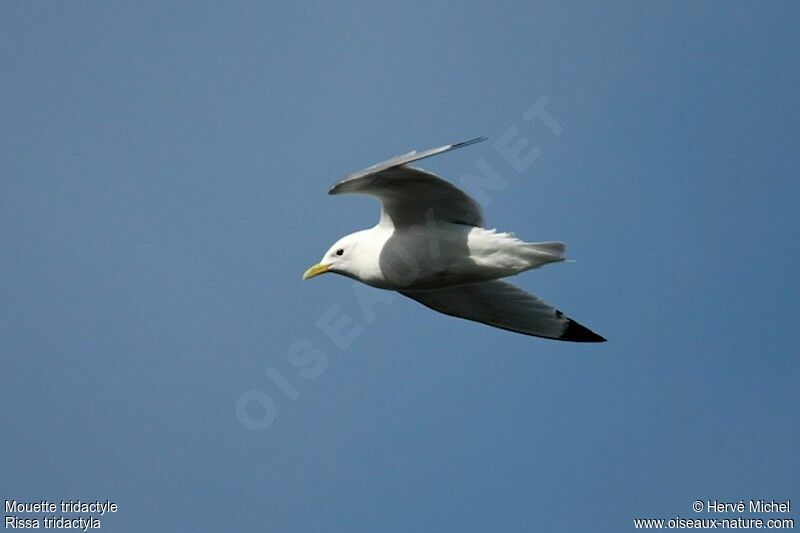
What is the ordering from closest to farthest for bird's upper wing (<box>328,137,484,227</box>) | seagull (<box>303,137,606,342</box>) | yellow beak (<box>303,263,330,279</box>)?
bird's upper wing (<box>328,137,484,227</box>), seagull (<box>303,137,606,342</box>), yellow beak (<box>303,263,330,279</box>)

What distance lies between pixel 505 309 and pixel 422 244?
2010 mm

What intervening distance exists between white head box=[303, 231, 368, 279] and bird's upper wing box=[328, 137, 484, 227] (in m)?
0.47

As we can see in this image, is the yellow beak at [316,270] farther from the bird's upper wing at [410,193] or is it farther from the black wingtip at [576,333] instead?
the black wingtip at [576,333]

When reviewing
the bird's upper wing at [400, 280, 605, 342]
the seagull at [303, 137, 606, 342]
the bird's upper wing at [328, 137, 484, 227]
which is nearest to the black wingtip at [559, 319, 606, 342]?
the bird's upper wing at [400, 280, 605, 342]

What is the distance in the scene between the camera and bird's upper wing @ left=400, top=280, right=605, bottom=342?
43.6 feet

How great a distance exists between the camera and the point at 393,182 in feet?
37.4

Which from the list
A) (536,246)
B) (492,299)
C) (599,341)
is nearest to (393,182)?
(536,246)

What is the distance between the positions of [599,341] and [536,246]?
8.86 ft

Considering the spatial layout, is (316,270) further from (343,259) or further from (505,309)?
(505,309)

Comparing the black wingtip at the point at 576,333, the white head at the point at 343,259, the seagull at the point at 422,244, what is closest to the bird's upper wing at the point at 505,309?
the black wingtip at the point at 576,333

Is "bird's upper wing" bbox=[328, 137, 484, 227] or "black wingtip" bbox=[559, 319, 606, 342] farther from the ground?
"bird's upper wing" bbox=[328, 137, 484, 227]

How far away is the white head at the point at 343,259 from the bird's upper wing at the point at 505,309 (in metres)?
0.92

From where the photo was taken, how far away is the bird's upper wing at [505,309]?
523 inches

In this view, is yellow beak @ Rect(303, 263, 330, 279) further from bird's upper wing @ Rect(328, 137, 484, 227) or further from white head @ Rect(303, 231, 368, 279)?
bird's upper wing @ Rect(328, 137, 484, 227)
